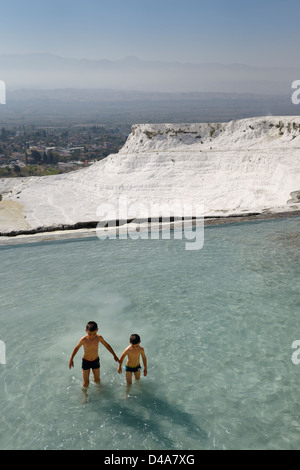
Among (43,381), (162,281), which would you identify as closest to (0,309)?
(43,381)

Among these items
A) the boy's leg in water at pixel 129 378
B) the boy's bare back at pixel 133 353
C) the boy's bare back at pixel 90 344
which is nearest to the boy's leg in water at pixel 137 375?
the boy's leg in water at pixel 129 378

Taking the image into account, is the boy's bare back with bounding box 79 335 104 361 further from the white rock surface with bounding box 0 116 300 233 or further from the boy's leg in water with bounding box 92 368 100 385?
the white rock surface with bounding box 0 116 300 233

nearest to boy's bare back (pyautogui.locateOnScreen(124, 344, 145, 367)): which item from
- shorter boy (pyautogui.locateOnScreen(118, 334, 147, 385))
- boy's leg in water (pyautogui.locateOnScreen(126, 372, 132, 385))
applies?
shorter boy (pyautogui.locateOnScreen(118, 334, 147, 385))

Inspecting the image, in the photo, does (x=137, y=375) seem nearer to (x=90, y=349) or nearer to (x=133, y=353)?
(x=133, y=353)

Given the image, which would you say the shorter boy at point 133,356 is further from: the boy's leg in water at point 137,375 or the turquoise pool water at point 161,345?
the turquoise pool water at point 161,345

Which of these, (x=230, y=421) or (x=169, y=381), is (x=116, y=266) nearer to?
(x=169, y=381)

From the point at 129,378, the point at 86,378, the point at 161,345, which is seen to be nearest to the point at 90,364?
the point at 86,378
